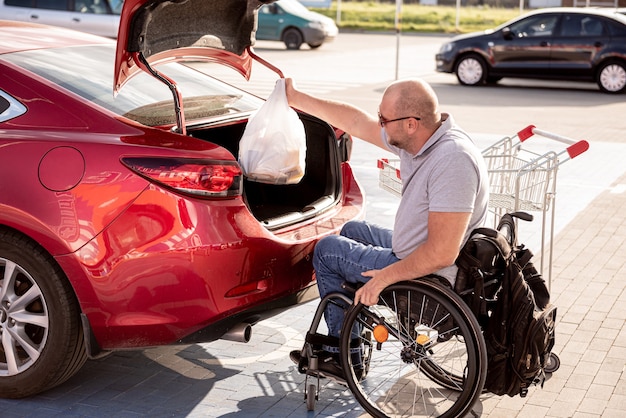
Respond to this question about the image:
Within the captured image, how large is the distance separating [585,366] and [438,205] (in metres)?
1.59

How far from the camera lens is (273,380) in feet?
16.9

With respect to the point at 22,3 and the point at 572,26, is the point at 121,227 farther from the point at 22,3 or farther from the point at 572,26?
the point at 22,3

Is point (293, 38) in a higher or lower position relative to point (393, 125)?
lower

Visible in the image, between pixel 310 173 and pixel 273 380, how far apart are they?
115 centimetres

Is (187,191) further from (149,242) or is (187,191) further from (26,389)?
(26,389)

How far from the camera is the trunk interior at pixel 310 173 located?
18.0ft

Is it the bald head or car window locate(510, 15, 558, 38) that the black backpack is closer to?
the bald head

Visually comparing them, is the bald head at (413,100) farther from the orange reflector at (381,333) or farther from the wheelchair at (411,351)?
the orange reflector at (381,333)

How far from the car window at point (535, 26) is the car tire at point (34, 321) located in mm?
15913

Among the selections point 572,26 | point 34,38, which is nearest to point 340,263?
point 34,38

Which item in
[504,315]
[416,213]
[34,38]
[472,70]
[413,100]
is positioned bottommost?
[472,70]

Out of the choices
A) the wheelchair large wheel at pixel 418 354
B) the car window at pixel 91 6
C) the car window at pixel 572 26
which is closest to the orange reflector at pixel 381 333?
the wheelchair large wheel at pixel 418 354

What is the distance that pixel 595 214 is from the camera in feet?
29.3

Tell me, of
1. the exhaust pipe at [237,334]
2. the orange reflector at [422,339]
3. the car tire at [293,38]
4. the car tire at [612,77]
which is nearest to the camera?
the orange reflector at [422,339]
